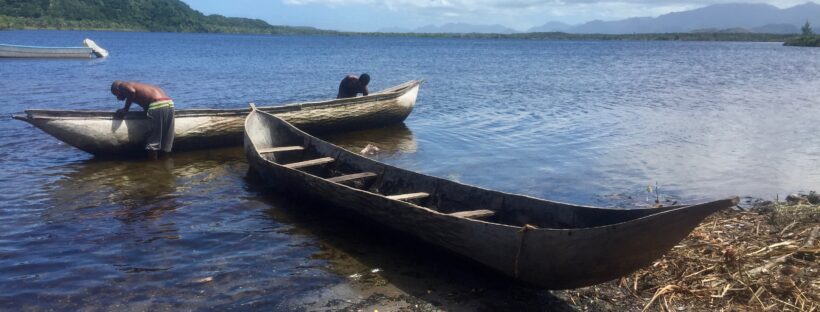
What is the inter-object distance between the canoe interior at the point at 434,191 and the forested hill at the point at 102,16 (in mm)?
109163

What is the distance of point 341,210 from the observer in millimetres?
7895

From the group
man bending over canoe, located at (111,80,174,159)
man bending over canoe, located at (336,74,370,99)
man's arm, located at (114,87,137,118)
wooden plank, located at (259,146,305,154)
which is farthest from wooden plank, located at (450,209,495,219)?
man bending over canoe, located at (336,74,370,99)

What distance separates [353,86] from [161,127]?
5.16m

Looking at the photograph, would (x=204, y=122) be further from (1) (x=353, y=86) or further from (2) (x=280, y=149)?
(1) (x=353, y=86)

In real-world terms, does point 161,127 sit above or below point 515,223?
above

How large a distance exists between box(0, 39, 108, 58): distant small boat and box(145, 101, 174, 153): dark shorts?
34424mm

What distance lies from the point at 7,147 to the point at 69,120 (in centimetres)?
364

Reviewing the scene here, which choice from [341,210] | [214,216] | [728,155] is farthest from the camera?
[728,155]

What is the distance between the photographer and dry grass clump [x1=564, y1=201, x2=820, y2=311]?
544 cm

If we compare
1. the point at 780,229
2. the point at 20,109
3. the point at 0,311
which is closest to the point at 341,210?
the point at 0,311

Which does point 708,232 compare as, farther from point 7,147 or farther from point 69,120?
point 7,147

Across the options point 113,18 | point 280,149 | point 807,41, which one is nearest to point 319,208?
point 280,149

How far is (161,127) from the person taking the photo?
1167 centimetres

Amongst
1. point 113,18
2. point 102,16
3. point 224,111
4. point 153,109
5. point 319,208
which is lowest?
point 319,208
